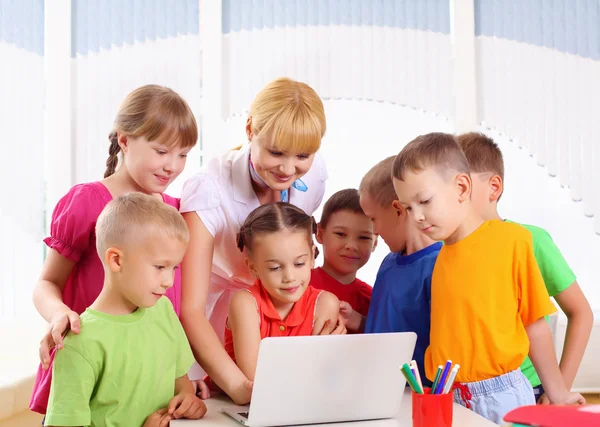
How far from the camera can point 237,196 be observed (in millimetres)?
1737

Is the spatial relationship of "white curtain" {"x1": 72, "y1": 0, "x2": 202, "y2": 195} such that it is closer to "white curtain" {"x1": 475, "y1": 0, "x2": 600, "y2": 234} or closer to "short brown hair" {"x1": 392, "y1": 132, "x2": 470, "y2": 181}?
"white curtain" {"x1": 475, "y1": 0, "x2": 600, "y2": 234}

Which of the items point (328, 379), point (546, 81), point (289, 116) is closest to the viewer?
point (328, 379)

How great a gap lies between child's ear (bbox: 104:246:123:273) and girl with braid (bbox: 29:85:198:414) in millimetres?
234

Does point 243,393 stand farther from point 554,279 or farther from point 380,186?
point 554,279

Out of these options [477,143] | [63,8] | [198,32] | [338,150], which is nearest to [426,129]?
[338,150]

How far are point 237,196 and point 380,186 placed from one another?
35 centimetres

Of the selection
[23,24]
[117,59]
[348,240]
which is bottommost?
[348,240]

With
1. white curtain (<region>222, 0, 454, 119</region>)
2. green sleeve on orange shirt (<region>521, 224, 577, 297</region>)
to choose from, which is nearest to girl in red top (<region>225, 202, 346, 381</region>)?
green sleeve on orange shirt (<region>521, 224, 577, 297</region>)

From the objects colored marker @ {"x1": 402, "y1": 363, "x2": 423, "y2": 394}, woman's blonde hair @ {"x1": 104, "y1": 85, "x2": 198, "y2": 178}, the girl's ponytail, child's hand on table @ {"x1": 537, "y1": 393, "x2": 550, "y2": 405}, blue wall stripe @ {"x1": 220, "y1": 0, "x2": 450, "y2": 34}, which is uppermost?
blue wall stripe @ {"x1": 220, "y1": 0, "x2": 450, "y2": 34}

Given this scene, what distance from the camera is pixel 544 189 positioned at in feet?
14.2

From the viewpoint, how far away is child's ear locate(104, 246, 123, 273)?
130 centimetres

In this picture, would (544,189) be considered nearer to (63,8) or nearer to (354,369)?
→ (63,8)

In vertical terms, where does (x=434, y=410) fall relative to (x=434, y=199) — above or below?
below

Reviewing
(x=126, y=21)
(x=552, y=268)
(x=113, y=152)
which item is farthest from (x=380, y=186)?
(x=126, y=21)
